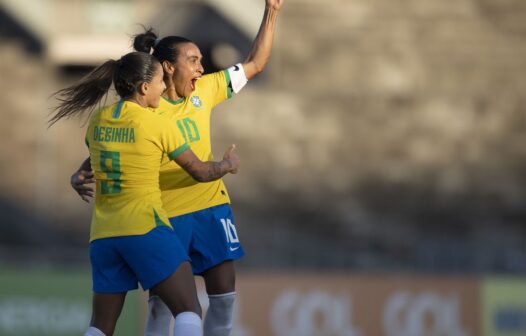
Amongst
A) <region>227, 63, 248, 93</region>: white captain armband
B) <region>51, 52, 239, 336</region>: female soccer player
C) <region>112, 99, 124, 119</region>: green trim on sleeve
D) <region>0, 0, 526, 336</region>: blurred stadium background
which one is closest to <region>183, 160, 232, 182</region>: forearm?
<region>51, 52, 239, 336</region>: female soccer player

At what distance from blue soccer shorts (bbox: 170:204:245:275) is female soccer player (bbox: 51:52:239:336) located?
641 millimetres

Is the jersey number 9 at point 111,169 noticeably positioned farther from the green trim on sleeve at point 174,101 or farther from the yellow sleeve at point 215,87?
Answer: the yellow sleeve at point 215,87

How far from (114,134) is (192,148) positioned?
0.73 m

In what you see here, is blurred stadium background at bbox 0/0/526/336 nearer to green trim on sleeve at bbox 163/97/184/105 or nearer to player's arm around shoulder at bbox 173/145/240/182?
green trim on sleeve at bbox 163/97/184/105

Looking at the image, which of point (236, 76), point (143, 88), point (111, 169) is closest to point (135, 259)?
point (111, 169)

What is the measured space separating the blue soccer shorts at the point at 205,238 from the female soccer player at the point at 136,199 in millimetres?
641

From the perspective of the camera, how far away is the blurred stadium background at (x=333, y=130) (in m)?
15.7

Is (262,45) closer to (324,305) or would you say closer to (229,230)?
(229,230)

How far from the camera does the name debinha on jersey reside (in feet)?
18.2

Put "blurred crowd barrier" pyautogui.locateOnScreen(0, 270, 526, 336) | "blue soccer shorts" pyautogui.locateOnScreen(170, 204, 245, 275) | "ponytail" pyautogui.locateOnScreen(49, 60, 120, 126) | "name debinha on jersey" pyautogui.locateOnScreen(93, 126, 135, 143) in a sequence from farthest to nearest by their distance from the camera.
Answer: "blurred crowd barrier" pyautogui.locateOnScreen(0, 270, 526, 336) < "blue soccer shorts" pyautogui.locateOnScreen(170, 204, 245, 275) < "ponytail" pyautogui.locateOnScreen(49, 60, 120, 126) < "name debinha on jersey" pyautogui.locateOnScreen(93, 126, 135, 143)

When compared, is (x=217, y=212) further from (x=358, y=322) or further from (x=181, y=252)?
(x=358, y=322)

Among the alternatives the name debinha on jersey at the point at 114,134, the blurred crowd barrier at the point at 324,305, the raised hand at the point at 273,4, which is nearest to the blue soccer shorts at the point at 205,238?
the name debinha on jersey at the point at 114,134

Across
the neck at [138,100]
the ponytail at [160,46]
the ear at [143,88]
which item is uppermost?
the ponytail at [160,46]

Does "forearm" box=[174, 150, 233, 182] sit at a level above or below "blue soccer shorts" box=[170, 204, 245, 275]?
above
